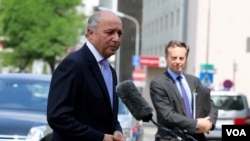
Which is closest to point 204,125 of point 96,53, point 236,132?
point 236,132

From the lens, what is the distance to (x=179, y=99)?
6.05m

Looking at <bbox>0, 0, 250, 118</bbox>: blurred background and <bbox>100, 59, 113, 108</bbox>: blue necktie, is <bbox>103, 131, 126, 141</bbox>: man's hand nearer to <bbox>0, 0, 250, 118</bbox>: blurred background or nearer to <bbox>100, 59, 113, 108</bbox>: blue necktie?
<bbox>100, 59, 113, 108</bbox>: blue necktie

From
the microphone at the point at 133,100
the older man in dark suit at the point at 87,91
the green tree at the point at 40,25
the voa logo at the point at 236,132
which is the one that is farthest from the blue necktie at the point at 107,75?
the green tree at the point at 40,25

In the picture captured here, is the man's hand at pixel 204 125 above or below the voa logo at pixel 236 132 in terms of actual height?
below

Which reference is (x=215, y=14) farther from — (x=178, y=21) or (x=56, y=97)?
(x=56, y=97)

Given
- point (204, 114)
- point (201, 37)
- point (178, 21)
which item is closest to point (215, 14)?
point (201, 37)

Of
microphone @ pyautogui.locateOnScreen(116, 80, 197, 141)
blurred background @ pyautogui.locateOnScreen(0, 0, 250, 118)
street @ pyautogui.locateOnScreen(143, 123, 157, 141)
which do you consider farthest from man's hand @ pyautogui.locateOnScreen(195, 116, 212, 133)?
blurred background @ pyautogui.locateOnScreen(0, 0, 250, 118)

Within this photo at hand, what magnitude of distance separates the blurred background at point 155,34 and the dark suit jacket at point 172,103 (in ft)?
85.9

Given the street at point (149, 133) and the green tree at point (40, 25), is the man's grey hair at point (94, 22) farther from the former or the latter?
the green tree at point (40, 25)

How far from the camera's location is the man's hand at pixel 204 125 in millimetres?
5918

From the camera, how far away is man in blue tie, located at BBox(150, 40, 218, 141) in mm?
5965

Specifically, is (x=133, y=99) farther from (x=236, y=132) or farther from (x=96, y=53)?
(x=236, y=132)

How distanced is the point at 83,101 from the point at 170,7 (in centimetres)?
5712

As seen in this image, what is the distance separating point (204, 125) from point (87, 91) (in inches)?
76.2
